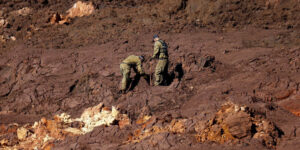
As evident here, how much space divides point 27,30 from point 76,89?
185 inches

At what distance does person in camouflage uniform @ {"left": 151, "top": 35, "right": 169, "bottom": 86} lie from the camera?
9461 mm

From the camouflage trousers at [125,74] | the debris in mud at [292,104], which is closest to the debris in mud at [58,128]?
the camouflage trousers at [125,74]

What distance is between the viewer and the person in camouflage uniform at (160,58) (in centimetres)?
946

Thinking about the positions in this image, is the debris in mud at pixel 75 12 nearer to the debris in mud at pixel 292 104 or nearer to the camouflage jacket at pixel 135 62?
the camouflage jacket at pixel 135 62

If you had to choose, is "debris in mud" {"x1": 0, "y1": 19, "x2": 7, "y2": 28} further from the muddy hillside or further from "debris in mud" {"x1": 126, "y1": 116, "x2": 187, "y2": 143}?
"debris in mud" {"x1": 126, "y1": 116, "x2": 187, "y2": 143}

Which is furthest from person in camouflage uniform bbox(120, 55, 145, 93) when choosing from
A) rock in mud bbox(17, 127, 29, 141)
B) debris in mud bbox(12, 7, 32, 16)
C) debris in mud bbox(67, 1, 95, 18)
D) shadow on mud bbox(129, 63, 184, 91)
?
debris in mud bbox(12, 7, 32, 16)

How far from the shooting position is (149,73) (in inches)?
403

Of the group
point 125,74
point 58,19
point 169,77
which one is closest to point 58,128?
point 125,74

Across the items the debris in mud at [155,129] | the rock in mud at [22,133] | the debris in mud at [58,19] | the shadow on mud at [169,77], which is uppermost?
the debris in mud at [58,19]

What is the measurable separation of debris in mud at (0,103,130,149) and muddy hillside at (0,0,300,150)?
0.09 ft

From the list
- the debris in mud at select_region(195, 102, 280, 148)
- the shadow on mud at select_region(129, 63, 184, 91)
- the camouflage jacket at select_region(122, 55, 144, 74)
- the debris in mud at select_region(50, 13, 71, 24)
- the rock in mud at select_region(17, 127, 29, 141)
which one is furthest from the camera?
the debris in mud at select_region(50, 13, 71, 24)

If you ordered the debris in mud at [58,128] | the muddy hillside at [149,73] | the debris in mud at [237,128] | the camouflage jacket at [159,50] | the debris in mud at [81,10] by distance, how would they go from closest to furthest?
the debris in mud at [237,128] < the muddy hillside at [149,73] < the debris in mud at [58,128] < the camouflage jacket at [159,50] < the debris in mud at [81,10]

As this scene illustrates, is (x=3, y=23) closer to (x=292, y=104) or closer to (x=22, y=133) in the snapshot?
(x=22, y=133)

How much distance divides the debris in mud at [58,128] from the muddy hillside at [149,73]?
3 centimetres
